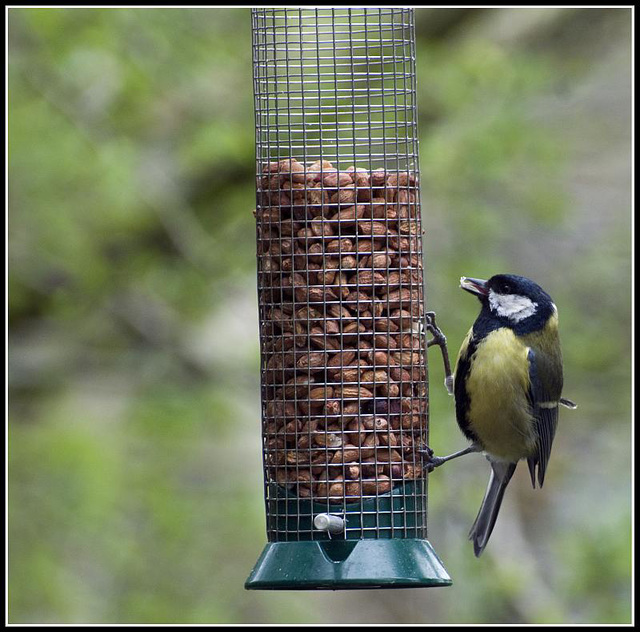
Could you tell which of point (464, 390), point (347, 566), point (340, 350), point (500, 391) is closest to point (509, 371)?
point (500, 391)

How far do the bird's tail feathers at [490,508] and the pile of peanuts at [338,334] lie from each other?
3.65 ft

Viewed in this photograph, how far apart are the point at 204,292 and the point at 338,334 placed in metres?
4.06

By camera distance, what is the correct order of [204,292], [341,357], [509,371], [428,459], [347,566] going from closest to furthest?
1. [347,566]
2. [341,357]
3. [428,459]
4. [509,371]
5. [204,292]

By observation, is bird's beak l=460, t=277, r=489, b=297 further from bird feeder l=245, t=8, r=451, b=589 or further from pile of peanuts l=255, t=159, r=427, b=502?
pile of peanuts l=255, t=159, r=427, b=502

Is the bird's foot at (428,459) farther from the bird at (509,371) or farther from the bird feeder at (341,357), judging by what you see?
the bird at (509,371)

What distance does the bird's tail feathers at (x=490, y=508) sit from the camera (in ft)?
22.3

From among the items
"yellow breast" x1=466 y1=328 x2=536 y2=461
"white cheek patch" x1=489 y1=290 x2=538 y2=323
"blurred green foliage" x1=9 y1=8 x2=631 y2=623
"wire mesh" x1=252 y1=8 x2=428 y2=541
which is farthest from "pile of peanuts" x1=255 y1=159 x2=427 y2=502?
"blurred green foliage" x1=9 y1=8 x2=631 y2=623

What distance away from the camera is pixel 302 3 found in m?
6.66

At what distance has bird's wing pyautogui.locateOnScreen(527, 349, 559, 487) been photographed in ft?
21.4

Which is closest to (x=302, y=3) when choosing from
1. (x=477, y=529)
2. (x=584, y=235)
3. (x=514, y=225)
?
(x=477, y=529)

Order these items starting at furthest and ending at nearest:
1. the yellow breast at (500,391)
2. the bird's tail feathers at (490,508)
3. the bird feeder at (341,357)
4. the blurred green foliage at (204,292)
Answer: the blurred green foliage at (204,292) < the bird's tail feathers at (490,508) < the yellow breast at (500,391) < the bird feeder at (341,357)

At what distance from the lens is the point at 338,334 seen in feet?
18.9

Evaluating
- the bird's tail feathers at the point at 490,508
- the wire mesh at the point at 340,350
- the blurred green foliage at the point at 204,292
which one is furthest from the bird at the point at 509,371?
the blurred green foliage at the point at 204,292

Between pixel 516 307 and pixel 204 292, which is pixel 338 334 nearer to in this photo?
pixel 516 307
